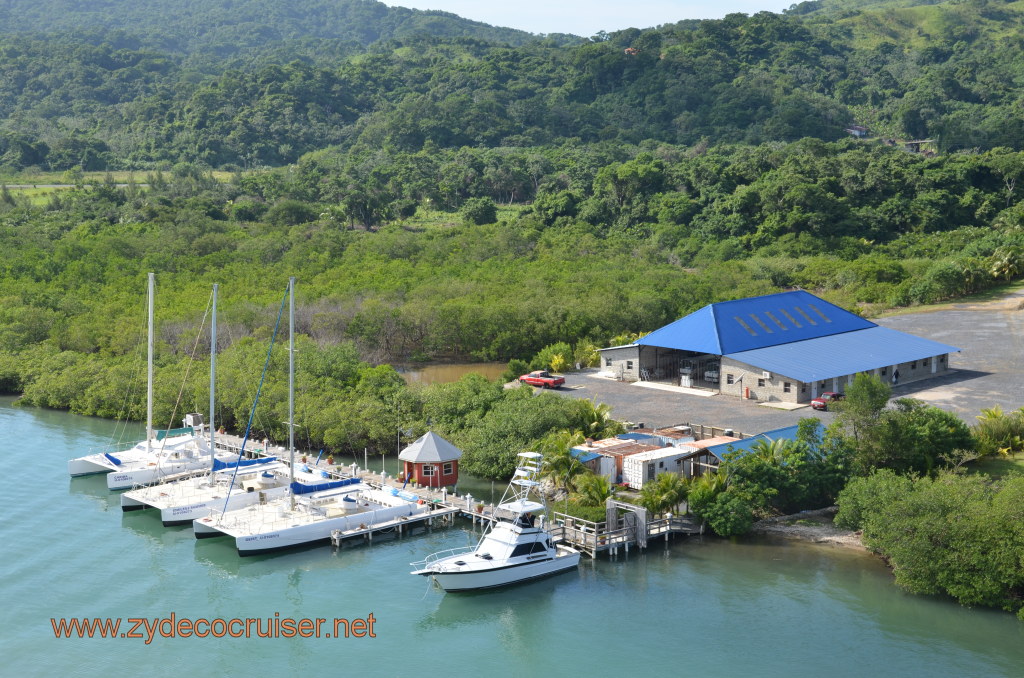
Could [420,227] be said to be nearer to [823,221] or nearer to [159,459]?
[823,221]

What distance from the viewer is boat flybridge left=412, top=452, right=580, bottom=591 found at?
30.0 m

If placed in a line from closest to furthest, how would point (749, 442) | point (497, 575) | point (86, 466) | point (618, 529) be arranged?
1. point (497, 575)
2. point (618, 529)
3. point (749, 442)
4. point (86, 466)

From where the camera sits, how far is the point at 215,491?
37.8 metres

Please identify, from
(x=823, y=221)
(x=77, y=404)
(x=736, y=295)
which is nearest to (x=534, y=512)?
(x=77, y=404)

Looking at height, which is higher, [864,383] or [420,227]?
[420,227]

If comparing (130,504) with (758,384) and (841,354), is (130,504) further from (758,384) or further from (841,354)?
(841,354)

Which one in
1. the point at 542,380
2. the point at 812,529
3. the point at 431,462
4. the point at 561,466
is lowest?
the point at 812,529

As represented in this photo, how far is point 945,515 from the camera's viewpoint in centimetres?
2900

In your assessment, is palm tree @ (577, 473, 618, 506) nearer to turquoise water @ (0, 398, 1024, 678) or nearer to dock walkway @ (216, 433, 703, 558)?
dock walkway @ (216, 433, 703, 558)

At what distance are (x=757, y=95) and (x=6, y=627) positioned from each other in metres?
139

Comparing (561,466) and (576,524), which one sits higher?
(561,466)

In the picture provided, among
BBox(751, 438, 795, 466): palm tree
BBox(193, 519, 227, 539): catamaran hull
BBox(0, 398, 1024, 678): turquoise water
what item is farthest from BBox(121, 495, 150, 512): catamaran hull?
BBox(751, 438, 795, 466): palm tree

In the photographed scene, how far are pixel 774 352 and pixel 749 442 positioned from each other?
1239 centimetres

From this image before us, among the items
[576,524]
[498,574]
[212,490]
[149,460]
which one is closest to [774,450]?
[576,524]
